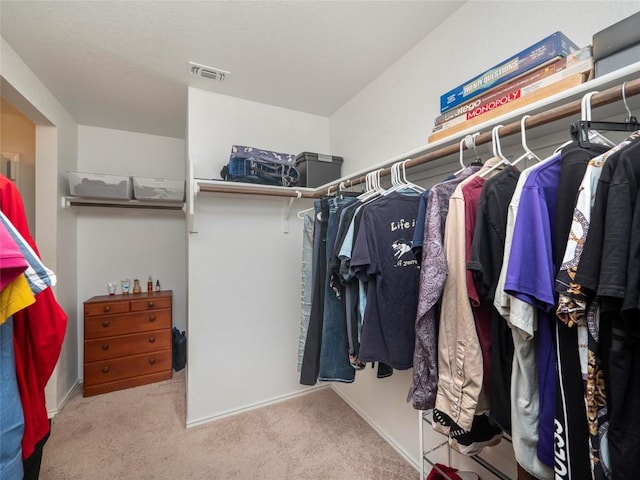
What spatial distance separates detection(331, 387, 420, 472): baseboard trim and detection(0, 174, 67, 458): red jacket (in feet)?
5.59

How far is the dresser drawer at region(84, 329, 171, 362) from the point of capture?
2.41 meters

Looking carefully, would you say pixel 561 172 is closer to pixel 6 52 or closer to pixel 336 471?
pixel 336 471

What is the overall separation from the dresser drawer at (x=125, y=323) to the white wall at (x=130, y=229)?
0.37 metres

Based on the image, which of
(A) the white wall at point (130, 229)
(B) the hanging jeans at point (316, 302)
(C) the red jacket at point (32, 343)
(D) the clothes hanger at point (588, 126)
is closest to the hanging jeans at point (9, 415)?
(C) the red jacket at point (32, 343)

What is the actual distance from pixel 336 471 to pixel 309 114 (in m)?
2.50

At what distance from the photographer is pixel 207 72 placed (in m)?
1.88

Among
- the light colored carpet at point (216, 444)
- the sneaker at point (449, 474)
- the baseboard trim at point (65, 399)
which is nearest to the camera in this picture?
the sneaker at point (449, 474)

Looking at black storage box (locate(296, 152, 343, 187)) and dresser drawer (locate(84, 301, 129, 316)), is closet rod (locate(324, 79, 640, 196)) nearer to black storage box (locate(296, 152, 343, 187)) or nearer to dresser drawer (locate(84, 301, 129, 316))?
black storage box (locate(296, 152, 343, 187))

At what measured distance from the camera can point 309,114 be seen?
2.46 metres

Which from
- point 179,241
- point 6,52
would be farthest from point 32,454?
point 179,241

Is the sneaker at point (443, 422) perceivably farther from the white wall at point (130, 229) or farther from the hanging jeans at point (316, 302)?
the white wall at point (130, 229)

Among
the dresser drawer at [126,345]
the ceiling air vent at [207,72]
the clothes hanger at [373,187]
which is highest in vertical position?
the ceiling air vent at [207,72]

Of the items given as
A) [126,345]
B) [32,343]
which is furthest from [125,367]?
[32,343]

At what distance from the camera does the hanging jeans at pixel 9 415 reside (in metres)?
0.76
